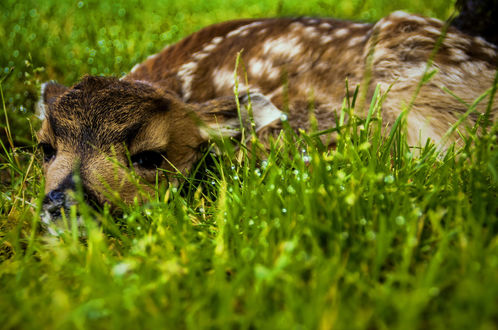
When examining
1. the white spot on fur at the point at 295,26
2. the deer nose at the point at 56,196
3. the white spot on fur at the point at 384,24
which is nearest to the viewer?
the deer nose at the point at 56,196

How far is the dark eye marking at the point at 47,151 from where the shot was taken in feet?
8.54

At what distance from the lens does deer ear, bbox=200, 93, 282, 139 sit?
2.66 meters

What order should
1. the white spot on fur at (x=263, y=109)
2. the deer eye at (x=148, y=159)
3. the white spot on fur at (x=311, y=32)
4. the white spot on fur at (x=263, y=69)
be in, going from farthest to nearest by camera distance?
the white spot on fur at (x=311, y=32) → the white spot on fur at (x=263, y=69) → the white spot on fur at (x=263, y=109) → the deer eye at (x=148, y=159)

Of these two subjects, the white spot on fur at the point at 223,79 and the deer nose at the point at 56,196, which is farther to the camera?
the white spot on fur at the point at 223,79

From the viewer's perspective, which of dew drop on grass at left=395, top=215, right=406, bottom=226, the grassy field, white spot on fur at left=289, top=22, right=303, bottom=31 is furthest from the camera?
white spot on fur at left=289, top=22, right=303, bottom=31

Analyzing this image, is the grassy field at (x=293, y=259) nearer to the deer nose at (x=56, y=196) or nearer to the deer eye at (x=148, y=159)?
the deer nose at (x=56, y=196)

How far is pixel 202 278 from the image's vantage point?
1479mm

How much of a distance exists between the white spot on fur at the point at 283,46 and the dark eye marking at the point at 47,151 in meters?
1.68

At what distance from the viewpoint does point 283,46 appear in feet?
11.4

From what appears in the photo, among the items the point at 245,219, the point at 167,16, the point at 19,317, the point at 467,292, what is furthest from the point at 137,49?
the point at 467,292

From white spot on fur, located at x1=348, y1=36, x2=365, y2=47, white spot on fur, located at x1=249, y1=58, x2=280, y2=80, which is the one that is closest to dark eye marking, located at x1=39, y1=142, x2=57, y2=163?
white spot on fur, located at x1=249, y1=58, x2=280, y2=80

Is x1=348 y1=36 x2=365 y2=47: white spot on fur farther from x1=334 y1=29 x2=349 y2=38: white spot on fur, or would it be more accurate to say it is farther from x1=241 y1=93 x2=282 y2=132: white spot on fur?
x1=241 y1=93 x2=282 y2=132: white spot on fur

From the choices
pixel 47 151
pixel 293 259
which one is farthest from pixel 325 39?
pixel 293 259

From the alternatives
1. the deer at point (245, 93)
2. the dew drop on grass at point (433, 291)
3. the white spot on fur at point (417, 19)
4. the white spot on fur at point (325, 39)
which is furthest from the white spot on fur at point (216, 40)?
the dew drop on grass at point (433, 291)
